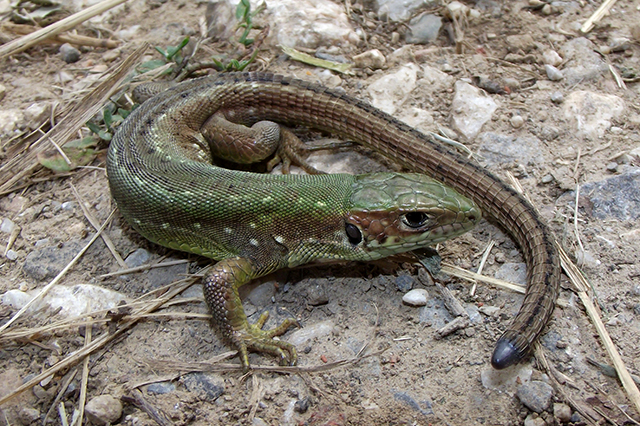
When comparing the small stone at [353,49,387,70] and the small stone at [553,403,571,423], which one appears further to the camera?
the small stone at [353,49,387,70]

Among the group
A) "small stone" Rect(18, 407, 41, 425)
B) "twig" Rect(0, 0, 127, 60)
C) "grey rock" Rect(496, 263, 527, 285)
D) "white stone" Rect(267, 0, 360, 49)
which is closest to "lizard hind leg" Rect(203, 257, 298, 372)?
"small stone" Rect(18, 407, 41, 425)

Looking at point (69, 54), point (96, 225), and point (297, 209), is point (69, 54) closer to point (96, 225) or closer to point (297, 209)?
point (96, 225)

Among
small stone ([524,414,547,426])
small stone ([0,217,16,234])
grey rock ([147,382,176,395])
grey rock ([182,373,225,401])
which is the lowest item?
small stone ([524,414,547,426])

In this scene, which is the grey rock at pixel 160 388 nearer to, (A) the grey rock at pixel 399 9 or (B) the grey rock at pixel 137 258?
(B) the grey rock at pixel 137 258

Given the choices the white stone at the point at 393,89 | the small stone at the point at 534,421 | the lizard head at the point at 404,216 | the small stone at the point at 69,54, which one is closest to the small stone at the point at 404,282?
the lizard head at the point at 404,216

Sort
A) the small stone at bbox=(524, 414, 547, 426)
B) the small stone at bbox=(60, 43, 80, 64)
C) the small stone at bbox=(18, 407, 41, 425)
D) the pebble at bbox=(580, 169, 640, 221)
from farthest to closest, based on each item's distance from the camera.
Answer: the small stone at bbox=(60, 43, 80, 64)
the pebble at bbox=(580, 169, 640, 221)
the small stone at bbox=(18, 407, 41, 425)
the small stone at bbox=(524, 414, 547, 426)

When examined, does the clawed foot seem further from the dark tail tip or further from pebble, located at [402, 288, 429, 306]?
the dark tail tip

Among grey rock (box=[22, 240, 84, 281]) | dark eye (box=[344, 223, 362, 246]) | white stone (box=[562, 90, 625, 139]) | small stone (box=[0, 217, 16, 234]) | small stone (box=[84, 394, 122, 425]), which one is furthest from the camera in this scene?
white stone (box=[562, 90, 625, 139])
